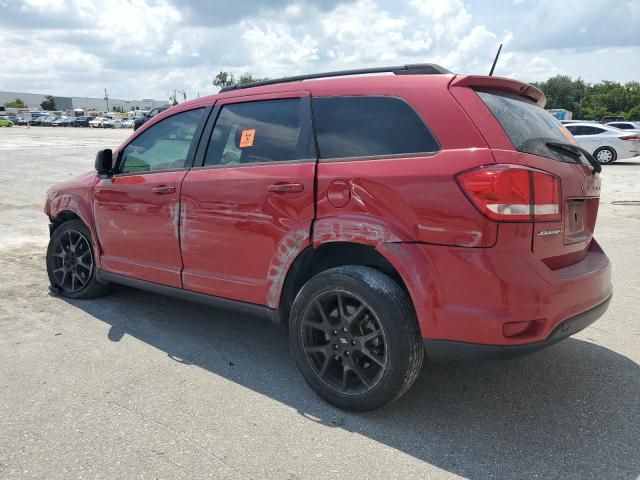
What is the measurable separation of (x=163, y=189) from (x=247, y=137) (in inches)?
31.7

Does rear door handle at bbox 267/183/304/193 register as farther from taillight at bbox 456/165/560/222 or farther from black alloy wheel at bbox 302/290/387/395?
taillight at bbox 456/165/560/222

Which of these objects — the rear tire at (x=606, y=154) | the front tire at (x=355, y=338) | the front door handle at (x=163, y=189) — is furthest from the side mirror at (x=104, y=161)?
the rear tire at (x=606, y=154)

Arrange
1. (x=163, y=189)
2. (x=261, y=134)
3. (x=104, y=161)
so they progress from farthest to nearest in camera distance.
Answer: (x=104, y=161), (x=163, y=189), (x=261, y=134)

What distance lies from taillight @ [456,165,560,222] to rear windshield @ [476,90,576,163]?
20 centimetres

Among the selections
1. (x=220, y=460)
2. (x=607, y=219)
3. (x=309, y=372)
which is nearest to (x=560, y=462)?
(x=309, y=372)

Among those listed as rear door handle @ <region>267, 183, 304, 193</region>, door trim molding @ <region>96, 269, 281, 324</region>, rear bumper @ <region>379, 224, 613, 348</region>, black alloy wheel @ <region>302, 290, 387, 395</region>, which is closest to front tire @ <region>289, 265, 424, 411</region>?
black alloy wheel @ <region>302, 290, 387, 395</region>

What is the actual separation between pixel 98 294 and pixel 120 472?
280cm

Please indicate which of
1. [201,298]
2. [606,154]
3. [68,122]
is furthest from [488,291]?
[68,122]

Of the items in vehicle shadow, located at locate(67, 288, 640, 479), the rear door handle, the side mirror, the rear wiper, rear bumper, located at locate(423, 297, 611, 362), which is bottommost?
vehicle shadow, located at locate(67, 288, 640, 479)

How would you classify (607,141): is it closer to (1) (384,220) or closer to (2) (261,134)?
(2) (261,134)

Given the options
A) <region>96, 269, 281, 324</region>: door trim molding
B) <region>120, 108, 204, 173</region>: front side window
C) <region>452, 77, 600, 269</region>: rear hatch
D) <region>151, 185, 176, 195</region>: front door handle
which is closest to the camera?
<region>452, 77, 600, 269</region>: rear hatch

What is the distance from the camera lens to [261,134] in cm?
356

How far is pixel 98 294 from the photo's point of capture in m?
5.00

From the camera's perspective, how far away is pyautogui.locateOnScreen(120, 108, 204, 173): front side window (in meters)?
4.05
